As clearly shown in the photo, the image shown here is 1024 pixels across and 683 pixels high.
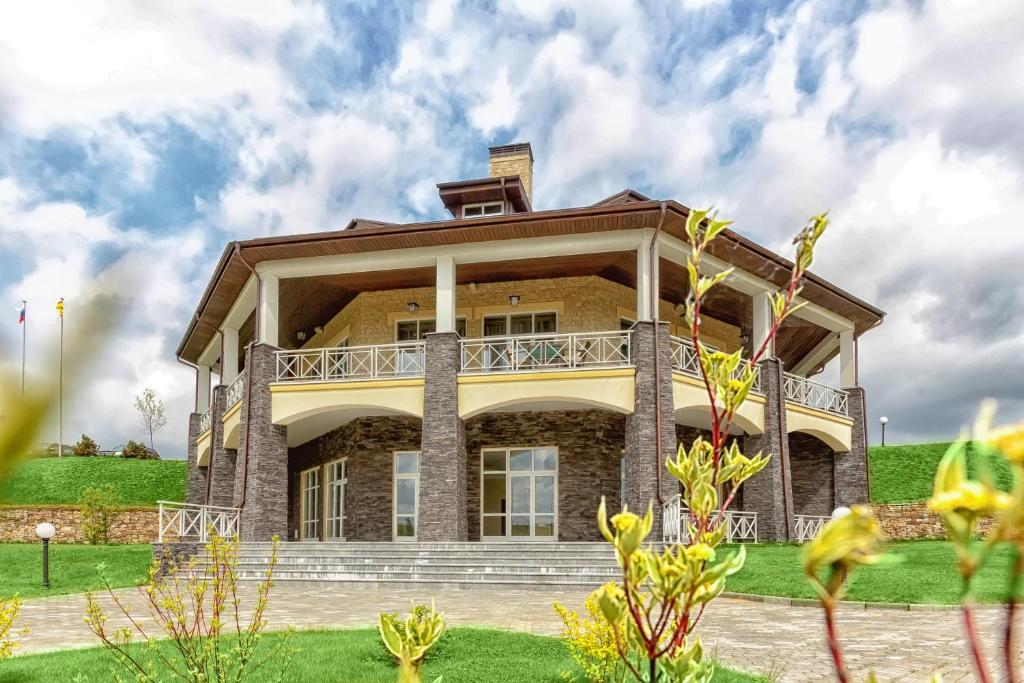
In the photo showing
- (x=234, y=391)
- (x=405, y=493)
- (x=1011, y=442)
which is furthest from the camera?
(x=234, y=391)

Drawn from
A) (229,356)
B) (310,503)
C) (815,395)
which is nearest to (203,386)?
(229,356)

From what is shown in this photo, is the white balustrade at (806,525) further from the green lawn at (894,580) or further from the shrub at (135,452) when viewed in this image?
the shrub at (135,452)

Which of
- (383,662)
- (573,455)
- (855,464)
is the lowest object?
(383,662)

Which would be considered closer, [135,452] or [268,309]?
[268,309]

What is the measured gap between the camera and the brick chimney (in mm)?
24297

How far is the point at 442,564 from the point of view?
1363 centimetres

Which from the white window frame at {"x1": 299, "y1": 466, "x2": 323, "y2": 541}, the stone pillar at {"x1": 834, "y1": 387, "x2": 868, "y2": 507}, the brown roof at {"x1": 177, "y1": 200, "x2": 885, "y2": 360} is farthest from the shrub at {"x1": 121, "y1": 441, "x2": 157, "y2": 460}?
the stone pillar at {"x1": 834, "y1": 387, "x2": 868, "y2": 507}

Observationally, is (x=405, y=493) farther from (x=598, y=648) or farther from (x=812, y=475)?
(x=598, y=648)

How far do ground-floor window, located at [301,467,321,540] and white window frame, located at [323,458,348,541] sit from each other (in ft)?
2.01

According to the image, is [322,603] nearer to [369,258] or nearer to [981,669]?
[369,258]

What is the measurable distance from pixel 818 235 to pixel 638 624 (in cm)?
90

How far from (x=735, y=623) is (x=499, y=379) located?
773 centimetres

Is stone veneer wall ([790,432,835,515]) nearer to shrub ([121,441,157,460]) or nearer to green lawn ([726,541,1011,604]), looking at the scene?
green lawn ([726,541,1011,604])

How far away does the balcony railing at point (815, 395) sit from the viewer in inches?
747
